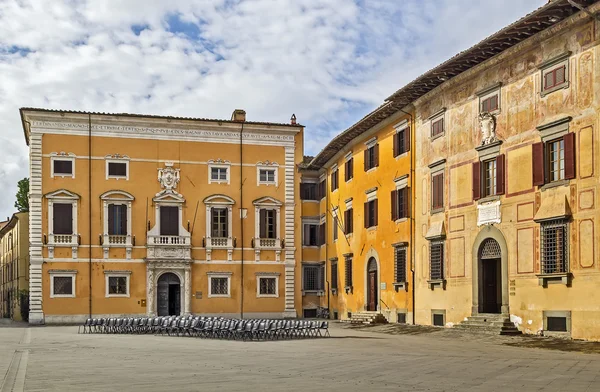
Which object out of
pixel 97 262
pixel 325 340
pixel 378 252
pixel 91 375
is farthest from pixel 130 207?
pixel 91 375

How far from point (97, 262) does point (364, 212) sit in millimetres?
14866

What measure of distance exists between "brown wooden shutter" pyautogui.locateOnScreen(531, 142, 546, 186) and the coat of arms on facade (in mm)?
2431

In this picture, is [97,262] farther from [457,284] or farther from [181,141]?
[457,284]

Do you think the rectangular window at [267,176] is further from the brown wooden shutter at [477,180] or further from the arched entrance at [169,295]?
the brown wooden shutter at [477,180]

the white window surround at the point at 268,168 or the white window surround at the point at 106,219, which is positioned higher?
the white window surround at the point at 268,168

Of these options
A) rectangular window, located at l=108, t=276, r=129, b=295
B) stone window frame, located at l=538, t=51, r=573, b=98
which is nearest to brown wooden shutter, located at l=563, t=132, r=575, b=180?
stone window frame, located at l=538, t=51, r=573, b=98

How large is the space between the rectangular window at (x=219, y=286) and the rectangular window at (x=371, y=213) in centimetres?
1022

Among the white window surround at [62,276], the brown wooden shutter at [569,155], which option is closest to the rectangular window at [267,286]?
the white window surround at [62,276]

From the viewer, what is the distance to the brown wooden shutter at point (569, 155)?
74.3 feet

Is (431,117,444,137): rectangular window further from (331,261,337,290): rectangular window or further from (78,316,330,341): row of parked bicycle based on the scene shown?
(331,261,337,290): rectangular window

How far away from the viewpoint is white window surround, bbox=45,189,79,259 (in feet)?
135

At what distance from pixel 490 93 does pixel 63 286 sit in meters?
25.6

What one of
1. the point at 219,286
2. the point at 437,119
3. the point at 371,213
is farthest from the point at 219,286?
the point at 437,119

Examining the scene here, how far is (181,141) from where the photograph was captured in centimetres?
4400
